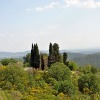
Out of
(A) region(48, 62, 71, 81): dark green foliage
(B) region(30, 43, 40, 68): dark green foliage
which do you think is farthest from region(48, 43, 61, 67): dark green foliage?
(A) region(48, 62, 71, 81): dark green foliage

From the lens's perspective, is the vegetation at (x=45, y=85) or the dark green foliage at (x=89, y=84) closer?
the vegetation at (x=45, y=85)

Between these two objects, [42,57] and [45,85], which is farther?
[42,57]

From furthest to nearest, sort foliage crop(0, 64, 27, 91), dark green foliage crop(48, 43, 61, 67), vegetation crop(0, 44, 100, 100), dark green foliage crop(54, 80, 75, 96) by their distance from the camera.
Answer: dark green foliage crop(48, 43, 61, 67) → dark green foliage crop(54, 80, 75, 96) → foliage crop(0, 64, 27, 91) → vegetation crop(0, 44, 100, 100)

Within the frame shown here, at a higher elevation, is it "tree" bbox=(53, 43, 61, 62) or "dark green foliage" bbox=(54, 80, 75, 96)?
"tree" bbox=(53, 43, 61, 62)

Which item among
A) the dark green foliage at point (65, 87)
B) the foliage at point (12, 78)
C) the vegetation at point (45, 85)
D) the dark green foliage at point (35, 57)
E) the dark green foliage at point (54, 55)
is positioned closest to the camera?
the vegetation at point (45, 85)

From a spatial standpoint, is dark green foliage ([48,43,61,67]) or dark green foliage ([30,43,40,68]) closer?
dark green foliage ([30,43,40,68])

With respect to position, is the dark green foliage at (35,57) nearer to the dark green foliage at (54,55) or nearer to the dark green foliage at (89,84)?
the dark green foliage at (54,55)

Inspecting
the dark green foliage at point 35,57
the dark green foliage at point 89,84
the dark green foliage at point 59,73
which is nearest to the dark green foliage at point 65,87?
the dark green foliage at point 59,73

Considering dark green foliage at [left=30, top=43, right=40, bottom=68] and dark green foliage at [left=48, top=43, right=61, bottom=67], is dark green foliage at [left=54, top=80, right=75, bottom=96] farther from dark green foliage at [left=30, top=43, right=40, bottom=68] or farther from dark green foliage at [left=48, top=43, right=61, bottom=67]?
dark green foliage at [left=48, top=43, right=61, bottom=67]

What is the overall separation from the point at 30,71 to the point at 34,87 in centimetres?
858

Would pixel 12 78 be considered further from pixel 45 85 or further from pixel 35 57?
pixel 35 57

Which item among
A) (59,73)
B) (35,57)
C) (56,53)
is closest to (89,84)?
(59,73)

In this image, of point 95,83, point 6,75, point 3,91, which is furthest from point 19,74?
point 95,83

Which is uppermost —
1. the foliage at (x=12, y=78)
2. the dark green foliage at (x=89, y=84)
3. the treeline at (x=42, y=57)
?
the treeline at (x=42, y=57)
